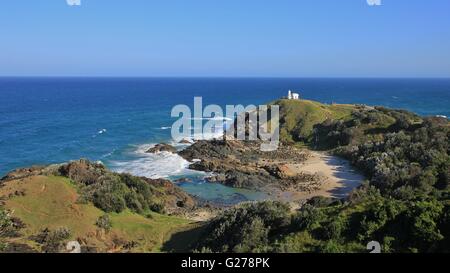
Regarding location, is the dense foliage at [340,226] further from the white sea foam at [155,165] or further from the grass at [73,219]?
the white sea foam at [155,165]

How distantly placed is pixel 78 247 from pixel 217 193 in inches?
833

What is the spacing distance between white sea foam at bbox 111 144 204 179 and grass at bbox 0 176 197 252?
19.6m

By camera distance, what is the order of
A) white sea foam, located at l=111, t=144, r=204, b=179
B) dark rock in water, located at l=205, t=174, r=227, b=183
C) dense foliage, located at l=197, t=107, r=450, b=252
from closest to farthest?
dense foliage, located at l=197, t=107, r=450, b=252
dark rock in water, located at l=205, t=174, r=227, b=183
white sea foam, located at l=111, t=144, r=204, b=179

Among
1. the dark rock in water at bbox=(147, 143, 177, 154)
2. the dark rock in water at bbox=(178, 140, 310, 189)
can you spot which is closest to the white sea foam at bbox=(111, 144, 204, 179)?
the dark rock in water at bbox=(147, 143, 177, 154)

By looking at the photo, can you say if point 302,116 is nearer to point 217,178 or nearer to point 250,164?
point 250,164

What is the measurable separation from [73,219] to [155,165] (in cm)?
2776

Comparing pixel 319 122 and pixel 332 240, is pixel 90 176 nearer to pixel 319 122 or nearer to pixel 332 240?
pixel 332 240

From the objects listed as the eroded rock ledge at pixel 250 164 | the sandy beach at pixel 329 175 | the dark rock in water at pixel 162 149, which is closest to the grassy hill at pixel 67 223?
the sandy beach at pixel 329 175

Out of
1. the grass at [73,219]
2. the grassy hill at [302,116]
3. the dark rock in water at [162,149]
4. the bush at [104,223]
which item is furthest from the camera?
the grassy hill at [302,116]

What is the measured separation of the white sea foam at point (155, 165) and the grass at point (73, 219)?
1964 centimetres

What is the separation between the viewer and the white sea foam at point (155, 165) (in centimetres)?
4928

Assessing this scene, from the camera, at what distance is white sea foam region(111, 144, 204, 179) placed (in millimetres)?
49281

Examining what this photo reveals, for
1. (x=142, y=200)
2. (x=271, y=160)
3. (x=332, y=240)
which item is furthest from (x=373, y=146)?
(x=332, y=240)

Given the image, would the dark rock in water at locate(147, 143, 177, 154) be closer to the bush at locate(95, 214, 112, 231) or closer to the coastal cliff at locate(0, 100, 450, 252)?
the coastal cliff at locate(0, 100, 450, 252)
